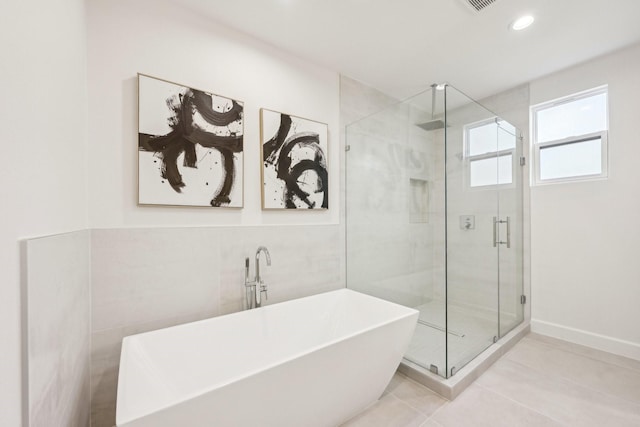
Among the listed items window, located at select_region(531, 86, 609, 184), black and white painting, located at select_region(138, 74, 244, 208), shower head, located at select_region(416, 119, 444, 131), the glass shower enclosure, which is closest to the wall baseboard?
the glass shower enclosure

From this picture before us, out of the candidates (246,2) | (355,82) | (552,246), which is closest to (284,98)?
(246,2)

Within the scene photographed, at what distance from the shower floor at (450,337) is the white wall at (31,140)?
7.50 ft

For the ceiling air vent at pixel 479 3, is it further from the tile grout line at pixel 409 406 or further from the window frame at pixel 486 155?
the tile grout line at pixel 409 406

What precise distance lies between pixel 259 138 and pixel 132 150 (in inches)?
33.6

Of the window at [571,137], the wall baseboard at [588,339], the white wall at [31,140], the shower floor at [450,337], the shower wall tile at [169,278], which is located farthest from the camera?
the window at [571,137]

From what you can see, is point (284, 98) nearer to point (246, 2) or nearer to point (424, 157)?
point (246, 2)

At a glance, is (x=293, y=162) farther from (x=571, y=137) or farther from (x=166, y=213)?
(x=571, y=137)

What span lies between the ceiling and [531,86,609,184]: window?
0.40 meters

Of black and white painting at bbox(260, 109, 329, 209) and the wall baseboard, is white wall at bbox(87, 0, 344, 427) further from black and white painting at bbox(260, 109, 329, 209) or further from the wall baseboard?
the wall baseboard

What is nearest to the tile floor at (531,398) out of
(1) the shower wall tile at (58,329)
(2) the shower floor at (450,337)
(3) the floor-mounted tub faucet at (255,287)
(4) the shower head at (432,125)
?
(2) the shower floor at (450,337)

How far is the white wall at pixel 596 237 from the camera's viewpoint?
227cm

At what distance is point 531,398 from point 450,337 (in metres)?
0.59

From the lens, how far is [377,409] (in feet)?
5.73

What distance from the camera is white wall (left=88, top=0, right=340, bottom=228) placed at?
1.52 m
